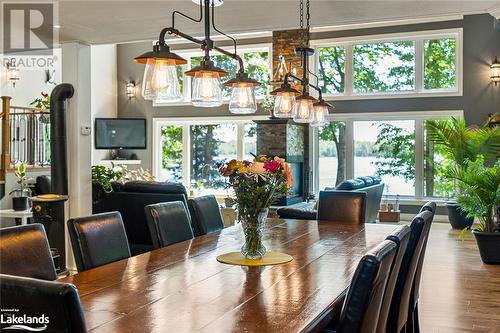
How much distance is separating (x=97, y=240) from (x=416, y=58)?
891 centimetres

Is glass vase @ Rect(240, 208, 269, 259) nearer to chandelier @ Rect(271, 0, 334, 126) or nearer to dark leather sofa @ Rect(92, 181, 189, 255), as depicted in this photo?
chandelier @ Rect(271, 0, 334, 126)

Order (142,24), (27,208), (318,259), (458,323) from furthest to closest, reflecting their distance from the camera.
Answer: (27,208) → (142,24) → (458,323) → (318,259)

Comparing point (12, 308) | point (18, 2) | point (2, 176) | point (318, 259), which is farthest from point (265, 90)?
point (12, 308)

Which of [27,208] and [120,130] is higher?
[120,130]

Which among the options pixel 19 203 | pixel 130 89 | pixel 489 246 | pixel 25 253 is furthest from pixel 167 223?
pixel 130 89

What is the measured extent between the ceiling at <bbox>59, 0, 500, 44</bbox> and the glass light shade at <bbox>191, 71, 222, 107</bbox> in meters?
1.55

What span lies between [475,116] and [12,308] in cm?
977

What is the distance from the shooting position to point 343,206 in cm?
419

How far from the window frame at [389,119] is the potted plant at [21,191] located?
222 inches

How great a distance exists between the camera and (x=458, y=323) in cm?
380

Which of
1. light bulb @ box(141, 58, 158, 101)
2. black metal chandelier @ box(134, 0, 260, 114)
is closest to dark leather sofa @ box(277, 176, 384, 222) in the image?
black metal chandelier @ box(134, 0, 260, 114)

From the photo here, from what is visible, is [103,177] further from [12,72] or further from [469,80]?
[469,80]

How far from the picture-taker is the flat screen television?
11.7m

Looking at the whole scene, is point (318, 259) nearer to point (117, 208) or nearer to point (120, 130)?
point (117, 208)
